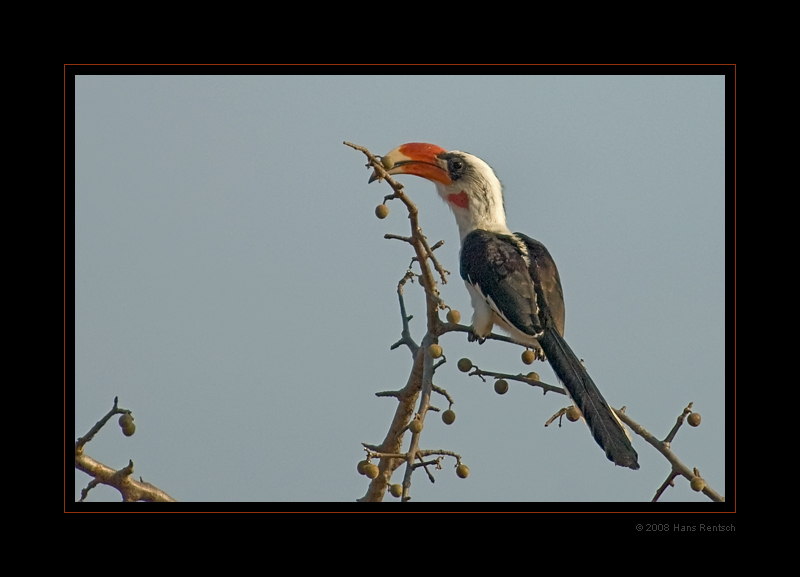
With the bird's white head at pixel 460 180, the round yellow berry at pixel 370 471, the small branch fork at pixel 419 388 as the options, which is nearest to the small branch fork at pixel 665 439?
the small branch fork at pixel 419 388

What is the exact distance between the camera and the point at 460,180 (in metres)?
5.34

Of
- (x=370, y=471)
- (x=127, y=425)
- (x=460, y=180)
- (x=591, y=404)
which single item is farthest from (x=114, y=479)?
(x=460, y=180)

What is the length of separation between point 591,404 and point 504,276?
40.9 inches

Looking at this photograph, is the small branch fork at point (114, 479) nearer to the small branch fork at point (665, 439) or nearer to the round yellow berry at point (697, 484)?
the small branch fork at point (665, 439)

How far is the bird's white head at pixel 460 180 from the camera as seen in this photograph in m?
5.23

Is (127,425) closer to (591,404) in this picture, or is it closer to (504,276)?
(591,404)

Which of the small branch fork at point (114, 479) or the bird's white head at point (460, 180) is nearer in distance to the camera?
the small branch fork at point (114, 479)

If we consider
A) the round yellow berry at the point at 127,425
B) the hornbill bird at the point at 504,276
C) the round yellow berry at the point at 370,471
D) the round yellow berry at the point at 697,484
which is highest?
the hornbill bird at the point at 504,276

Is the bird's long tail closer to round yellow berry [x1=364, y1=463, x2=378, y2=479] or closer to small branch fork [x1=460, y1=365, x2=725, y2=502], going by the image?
small branch fork [x1=460, y1=365, x2=725, y2=502]

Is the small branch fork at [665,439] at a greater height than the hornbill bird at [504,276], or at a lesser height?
lesser

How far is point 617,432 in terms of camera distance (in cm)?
329
